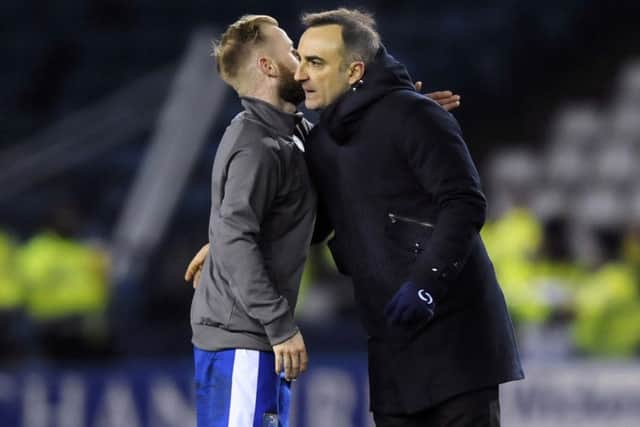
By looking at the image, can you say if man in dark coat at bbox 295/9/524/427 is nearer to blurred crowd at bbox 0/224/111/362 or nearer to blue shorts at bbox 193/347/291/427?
blue shorts at bbox 193/347/291/427

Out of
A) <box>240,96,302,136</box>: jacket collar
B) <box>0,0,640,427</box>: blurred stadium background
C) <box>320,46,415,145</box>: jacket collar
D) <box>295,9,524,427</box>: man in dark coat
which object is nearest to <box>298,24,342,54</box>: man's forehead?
<box>295,9,524,427</box>: man in dark coat

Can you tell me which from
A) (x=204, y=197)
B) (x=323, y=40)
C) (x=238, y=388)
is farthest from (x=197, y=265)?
(x=204, y=197)

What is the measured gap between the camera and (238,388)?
409 centimetres

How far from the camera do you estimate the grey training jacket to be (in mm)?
3949

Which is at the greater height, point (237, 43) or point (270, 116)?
point (237, 43)

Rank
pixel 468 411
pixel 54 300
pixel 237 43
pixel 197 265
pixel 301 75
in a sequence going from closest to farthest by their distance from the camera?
pixel 468 411, pixel 301 75, pixel 237 43, pixel 197 265, pixel 54 300

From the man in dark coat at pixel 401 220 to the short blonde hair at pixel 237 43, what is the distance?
0.20 m

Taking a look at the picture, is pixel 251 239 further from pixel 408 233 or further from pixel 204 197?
pixel 204 197

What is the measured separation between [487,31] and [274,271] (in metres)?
9.71

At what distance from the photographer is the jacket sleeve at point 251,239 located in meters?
3.94

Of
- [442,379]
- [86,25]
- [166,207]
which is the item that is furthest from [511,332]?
[86,25]

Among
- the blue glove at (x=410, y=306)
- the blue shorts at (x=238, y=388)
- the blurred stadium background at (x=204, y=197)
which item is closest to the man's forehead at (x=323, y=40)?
the blue glove at (x=410, y=306)

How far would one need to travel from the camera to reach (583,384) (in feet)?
27.7

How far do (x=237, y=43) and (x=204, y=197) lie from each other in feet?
22.5
